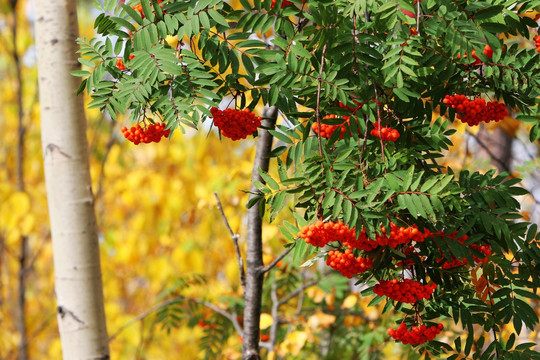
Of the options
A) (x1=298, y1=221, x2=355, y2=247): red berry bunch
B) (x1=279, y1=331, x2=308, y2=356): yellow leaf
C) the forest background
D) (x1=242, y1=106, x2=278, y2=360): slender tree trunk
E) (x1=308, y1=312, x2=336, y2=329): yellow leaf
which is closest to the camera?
(x1=298, y1=221, x2=355, y2=247): red berry bunch

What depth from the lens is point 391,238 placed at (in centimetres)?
93

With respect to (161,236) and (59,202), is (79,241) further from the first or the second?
(161,236)

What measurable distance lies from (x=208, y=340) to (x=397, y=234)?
5.45 feet

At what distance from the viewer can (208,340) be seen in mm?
2395

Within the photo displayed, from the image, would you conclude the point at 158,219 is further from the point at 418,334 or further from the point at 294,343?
the point at 418,334

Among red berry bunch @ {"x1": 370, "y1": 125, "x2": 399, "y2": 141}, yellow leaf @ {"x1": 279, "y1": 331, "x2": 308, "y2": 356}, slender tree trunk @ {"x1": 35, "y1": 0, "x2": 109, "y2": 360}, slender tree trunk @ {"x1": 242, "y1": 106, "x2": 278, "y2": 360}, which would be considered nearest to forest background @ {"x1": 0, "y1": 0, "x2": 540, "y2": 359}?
yellow leaf @ {"x1": 279, "y1": 331, "x2": 308, "y2": 356}

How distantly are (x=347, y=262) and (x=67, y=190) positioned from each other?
98cm

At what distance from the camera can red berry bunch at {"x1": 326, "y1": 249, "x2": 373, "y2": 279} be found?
3.30 ft

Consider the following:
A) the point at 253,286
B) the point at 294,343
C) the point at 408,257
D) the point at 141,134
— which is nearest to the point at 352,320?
the point at 294,343

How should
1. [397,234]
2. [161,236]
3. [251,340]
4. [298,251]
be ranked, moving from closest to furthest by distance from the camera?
[397,234]
[298,251]
[251,340]
[161,236]

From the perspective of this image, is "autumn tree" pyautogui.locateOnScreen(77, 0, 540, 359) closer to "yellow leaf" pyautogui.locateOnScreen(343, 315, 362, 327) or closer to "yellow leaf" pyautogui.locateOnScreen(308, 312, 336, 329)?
"yellow leaf" pyautogui.locateOnScreen(308, 312, 336, 329)

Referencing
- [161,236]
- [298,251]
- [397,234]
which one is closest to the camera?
[397,234]

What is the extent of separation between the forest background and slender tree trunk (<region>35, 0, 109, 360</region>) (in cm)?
73

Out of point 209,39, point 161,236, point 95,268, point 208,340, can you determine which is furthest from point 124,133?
point 161,236
